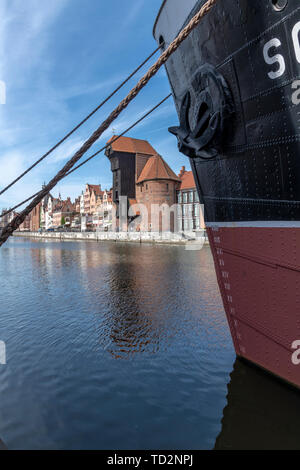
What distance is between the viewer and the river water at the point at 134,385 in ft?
10.2

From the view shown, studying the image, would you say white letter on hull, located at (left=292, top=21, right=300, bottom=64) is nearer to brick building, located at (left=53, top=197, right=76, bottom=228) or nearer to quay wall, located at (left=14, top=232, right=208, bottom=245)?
quay wall, located at (left=14, top=232, right=208, bottom=245)

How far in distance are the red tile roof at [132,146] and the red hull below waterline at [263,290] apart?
149 feet

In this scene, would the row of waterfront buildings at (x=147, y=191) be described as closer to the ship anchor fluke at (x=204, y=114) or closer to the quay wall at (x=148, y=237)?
the quay wall at (x=148, y=237)

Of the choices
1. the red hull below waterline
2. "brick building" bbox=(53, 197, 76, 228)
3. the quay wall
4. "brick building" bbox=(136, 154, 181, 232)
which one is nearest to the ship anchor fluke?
the red hull below waterline

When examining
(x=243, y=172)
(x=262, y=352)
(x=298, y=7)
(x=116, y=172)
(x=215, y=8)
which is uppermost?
(x=116, y=172)

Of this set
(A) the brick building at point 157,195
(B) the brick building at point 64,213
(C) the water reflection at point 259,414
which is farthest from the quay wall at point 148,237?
(B) the brick building at point 64,213

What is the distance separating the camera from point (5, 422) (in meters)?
3.36

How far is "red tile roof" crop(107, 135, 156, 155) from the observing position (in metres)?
46.9

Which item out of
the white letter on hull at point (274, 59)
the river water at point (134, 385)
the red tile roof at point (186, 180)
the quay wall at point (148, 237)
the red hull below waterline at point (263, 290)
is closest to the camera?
the white letter on hull at point (274, 59)

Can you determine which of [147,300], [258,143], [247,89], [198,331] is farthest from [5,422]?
[147,300]

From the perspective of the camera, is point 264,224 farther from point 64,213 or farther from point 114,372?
point 64,213

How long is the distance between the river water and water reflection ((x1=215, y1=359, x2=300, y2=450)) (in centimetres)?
1

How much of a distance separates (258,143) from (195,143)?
823 mm
